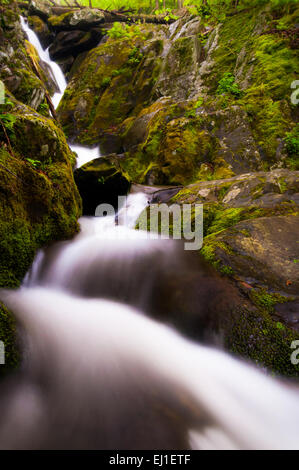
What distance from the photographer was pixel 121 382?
76.4 inches

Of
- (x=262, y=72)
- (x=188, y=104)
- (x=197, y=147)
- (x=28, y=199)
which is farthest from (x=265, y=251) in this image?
(x=188, y=104)

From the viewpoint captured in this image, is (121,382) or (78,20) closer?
(121,382)

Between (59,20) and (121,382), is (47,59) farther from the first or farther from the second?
(121,382)

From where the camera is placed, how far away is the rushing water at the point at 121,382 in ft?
5.11

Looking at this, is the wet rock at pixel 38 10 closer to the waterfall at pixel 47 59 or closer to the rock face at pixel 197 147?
the waterfall at pixel 47 59

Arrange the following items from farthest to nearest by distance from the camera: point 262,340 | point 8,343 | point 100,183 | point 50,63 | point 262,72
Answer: point 50,63 < point 262,72 < point 100,183 < point 262,340 < point 8,343

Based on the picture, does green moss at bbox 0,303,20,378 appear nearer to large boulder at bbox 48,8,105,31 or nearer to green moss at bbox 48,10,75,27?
large boulder at bbox 48,8,105,31

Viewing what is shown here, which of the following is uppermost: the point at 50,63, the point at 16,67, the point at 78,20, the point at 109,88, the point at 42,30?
the point at 78,20

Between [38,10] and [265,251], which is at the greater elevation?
[38,10]

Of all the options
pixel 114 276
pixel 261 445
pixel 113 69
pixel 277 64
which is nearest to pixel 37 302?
pixel 114 276

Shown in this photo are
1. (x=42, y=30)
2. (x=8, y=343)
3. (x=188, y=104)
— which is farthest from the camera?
(x=42, y=30)

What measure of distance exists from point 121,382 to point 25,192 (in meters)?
2.68

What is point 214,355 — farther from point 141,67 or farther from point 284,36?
point 141,67

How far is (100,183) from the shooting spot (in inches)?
219
